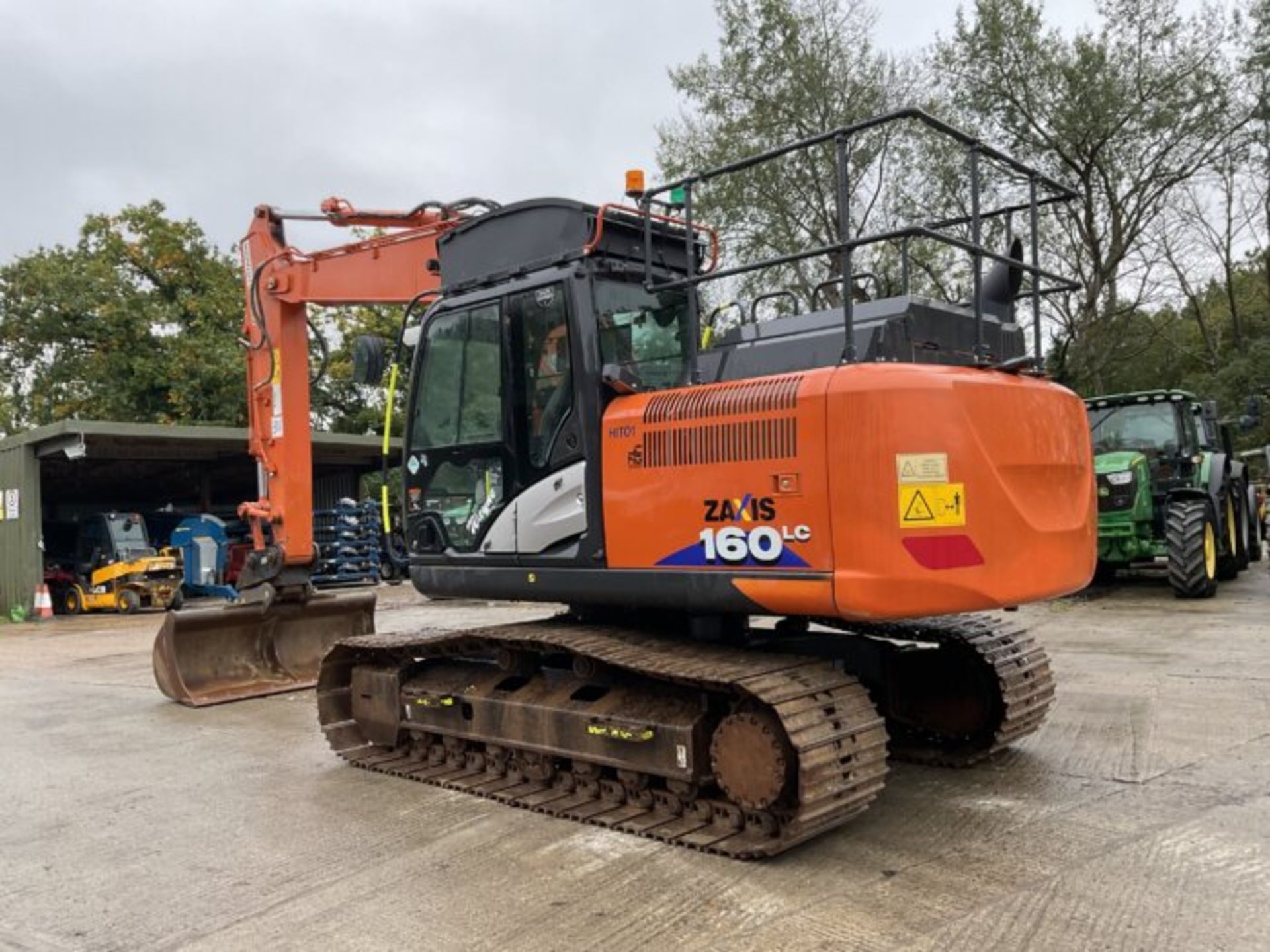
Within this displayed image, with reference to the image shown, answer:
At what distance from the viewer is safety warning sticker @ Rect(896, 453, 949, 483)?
3.93 meters

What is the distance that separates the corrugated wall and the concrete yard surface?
43.3ft

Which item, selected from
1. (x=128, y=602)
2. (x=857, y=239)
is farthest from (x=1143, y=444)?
(x=128, y=602)

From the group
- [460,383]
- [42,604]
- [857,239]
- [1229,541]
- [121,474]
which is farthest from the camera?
[121,474]

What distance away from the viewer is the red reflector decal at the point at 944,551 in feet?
12.9

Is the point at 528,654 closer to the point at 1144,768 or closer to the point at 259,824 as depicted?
the point at 259,824

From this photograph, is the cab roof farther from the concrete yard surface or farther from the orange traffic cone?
the orange traffic cone

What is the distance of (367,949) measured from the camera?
352cm

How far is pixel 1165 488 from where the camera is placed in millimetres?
12836

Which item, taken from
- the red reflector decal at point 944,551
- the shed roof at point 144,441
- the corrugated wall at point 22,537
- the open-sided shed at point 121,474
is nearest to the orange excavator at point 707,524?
the red reflector decal at point 944,551

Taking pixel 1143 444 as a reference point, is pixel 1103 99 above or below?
above

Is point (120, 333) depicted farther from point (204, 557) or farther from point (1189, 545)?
point (1189, 545)

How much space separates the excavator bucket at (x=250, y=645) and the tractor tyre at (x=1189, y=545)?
916 centimetres

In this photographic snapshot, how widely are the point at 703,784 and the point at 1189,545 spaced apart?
962 centimetres

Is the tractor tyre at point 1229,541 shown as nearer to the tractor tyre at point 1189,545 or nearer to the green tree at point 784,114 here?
the tractor tyre at point 1189,545
